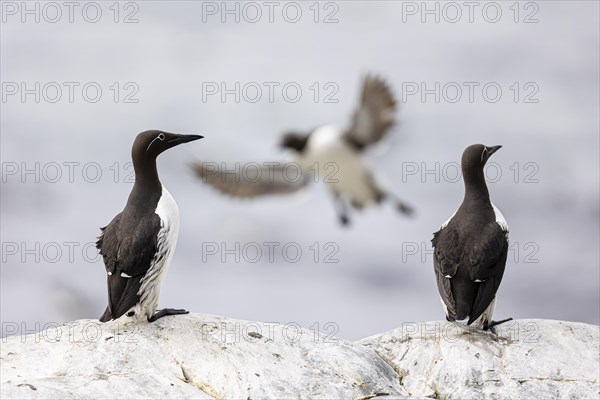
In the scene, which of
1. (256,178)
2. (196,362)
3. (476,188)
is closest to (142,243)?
(196,362)

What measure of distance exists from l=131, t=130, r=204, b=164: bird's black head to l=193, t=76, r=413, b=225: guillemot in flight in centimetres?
119

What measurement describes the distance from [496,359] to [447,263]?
0.96 m

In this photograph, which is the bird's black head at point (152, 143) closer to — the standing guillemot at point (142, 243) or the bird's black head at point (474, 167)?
the standing guillemot at point (142, 243)

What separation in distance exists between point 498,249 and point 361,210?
256 centimetres

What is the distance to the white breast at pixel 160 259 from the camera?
848cm

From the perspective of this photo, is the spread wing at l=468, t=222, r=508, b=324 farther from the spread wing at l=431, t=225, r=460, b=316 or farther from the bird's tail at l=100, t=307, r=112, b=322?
the bird's tail at l=100, t=307, r=112, b=322

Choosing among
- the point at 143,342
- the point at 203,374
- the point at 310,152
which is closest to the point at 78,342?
the point at 143,342

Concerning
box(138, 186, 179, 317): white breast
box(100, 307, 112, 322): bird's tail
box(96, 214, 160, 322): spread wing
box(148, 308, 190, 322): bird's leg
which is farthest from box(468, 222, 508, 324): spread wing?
box(100, 307, 112, 322): bird's tail

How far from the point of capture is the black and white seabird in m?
9.05

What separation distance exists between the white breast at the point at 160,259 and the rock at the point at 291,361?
0.62 ft

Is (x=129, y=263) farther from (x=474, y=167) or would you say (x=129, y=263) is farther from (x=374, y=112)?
(x=474, y=167)

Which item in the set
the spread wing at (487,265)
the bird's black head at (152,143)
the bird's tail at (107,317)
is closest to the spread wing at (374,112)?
the spread wing at (487,265)

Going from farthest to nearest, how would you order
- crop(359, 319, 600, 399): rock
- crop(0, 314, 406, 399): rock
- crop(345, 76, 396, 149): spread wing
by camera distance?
crop(345, 76, 396, 149): spread wing < crop(359, 319, 600, 399): rock < crop(0, 314, 406, 399): rock

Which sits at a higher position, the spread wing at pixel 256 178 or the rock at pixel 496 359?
the spread wing at pixel 256 178
